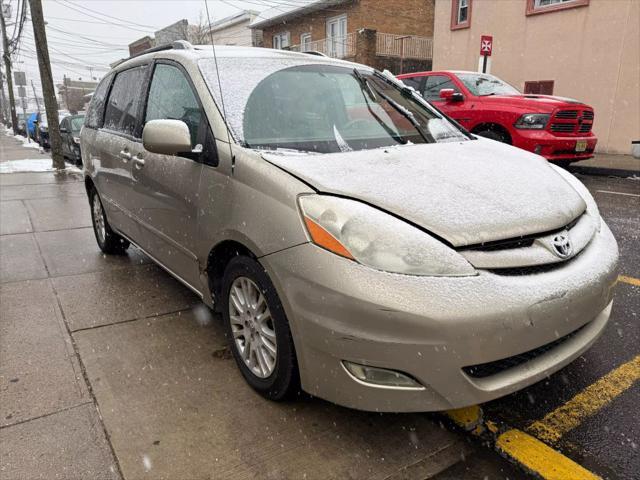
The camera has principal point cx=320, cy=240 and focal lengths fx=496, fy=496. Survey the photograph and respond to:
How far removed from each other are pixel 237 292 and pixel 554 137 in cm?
678

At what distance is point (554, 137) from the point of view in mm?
7621

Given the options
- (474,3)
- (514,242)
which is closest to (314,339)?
(514,242)

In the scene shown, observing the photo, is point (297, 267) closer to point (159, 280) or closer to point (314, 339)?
point (314, 339)

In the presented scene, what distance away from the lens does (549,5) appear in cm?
1305

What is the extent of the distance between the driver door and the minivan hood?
0.66 metres

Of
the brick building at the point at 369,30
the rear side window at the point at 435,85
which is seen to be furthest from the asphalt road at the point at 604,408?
the brick building at the point at 369,30

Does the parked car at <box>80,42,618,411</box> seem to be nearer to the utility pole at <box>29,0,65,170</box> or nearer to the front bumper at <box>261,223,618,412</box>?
the front bumper at <box>261,223,618,412</box>

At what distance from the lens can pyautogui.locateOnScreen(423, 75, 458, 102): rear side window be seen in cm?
883

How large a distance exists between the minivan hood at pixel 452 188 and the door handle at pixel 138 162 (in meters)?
1.35

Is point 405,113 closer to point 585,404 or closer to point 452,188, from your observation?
point 452,188

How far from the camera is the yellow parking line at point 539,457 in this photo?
192 cm

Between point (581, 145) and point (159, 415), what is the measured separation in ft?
25.9

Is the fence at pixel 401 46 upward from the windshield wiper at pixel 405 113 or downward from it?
upward

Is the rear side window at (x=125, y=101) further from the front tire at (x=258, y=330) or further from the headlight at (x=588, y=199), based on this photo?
the headlight at (x=588, y=199)
